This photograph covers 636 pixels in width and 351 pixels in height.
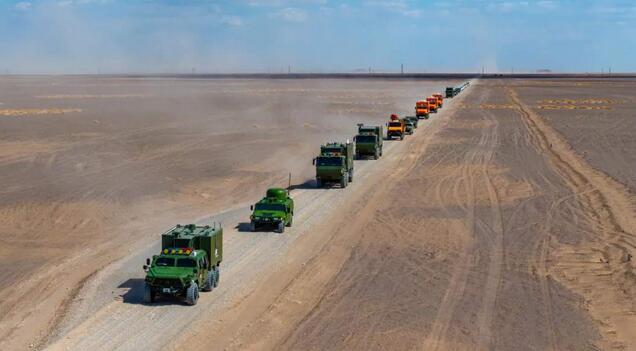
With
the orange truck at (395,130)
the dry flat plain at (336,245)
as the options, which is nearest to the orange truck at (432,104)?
the orange truck at (395,130)

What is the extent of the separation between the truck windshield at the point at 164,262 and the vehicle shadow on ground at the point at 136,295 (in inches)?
40.8

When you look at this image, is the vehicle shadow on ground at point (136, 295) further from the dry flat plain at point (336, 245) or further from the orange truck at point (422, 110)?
the orange truck at point (422, 110)

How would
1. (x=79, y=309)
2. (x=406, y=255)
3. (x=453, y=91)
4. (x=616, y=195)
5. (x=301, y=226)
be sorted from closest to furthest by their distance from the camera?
(x=79, y=309) < (x=406, y=255) < (x=301, y=226) < (x=616, y=195) < (x=453, y=91)

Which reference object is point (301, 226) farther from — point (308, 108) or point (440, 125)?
point (308, 108)

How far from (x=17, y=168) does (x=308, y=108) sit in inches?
2717

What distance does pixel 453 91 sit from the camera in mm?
159375

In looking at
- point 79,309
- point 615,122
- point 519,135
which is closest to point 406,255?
point 79,309

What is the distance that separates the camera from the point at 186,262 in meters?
26.5

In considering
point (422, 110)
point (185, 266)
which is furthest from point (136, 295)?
point (422, 110)

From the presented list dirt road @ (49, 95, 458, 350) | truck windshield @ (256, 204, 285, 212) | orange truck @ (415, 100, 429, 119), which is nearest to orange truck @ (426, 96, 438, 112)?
orange truck @ (415, 100, 429, 119)

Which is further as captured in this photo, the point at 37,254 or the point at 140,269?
the point at 37,254

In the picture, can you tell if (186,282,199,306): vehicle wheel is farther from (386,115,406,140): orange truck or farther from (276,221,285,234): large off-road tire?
(386,115,406,140): orange truck

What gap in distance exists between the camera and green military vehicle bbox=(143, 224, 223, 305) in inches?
1014

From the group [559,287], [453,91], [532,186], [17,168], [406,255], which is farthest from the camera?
[453,91]
